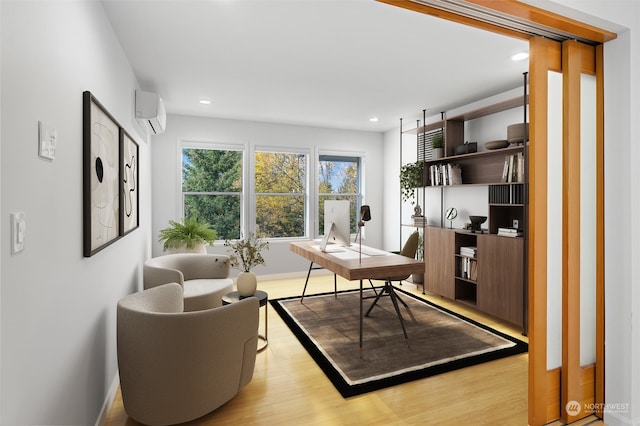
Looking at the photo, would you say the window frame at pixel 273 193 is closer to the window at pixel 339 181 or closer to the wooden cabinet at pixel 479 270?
the window at pixel 339 181

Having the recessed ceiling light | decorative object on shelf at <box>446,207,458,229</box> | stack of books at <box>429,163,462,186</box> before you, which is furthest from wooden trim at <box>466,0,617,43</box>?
decorative object on shelf at <box>446,207,458,229</box>

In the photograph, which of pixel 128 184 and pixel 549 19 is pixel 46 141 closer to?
pixel 128 184

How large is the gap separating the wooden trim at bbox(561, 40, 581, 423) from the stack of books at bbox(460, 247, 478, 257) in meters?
2.13

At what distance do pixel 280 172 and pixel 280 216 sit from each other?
0.72 meters

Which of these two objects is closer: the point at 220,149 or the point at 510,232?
the point at 510,232

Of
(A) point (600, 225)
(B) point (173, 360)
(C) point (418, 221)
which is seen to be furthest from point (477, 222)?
(B) point (173, 360)

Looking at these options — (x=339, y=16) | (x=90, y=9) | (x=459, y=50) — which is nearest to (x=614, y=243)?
(x=459, y=50)

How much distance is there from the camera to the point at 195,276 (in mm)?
3652

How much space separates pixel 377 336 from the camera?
10.7 ft

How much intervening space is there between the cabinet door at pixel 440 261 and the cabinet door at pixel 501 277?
0.43m

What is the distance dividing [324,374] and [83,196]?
1952 millimetres

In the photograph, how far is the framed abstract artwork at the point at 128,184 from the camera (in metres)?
2.66

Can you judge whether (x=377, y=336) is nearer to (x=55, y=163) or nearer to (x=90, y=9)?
(x=55, y=163)

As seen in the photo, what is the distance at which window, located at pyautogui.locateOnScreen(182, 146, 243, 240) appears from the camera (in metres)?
5.29
